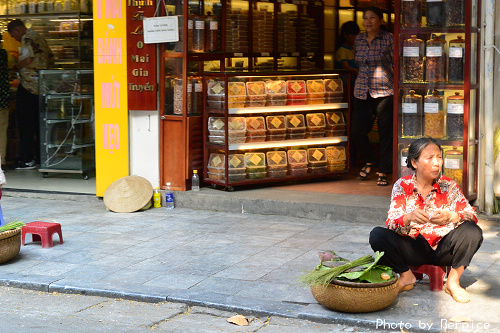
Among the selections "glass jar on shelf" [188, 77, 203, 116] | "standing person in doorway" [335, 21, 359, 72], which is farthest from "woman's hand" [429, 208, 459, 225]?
"standing person in doorway" [335, 21, 359, 72]

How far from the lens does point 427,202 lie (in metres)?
5.75

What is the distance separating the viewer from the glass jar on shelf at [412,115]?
8398 millimetres

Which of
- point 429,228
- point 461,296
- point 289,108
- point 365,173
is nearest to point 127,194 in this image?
point 289,108

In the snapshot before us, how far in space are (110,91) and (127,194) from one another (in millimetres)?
1332

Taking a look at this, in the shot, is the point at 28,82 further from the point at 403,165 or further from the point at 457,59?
the point at 457,59

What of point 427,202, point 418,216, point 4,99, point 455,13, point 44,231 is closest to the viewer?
point 418,216

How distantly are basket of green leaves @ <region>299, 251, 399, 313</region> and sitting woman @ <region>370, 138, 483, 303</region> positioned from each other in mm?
233

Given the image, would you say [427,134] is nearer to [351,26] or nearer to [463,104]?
[463,104]

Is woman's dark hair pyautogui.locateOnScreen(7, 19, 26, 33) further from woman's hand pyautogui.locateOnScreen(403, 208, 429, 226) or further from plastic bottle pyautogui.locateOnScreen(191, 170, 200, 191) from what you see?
woman's hand pyautogui.locateOnScreen(403, 208, 429, 226)

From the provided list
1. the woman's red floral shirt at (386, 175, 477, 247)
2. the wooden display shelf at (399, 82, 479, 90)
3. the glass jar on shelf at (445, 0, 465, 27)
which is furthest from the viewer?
the wooden display shelf at (399, 82, 479, 90)

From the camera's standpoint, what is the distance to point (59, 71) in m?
11.3

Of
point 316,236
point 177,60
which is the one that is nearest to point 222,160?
point 177,60

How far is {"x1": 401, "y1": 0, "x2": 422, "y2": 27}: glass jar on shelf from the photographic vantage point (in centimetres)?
826

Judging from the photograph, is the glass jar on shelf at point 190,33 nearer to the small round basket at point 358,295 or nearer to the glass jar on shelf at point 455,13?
the glass jar on shelf at point 455,13
